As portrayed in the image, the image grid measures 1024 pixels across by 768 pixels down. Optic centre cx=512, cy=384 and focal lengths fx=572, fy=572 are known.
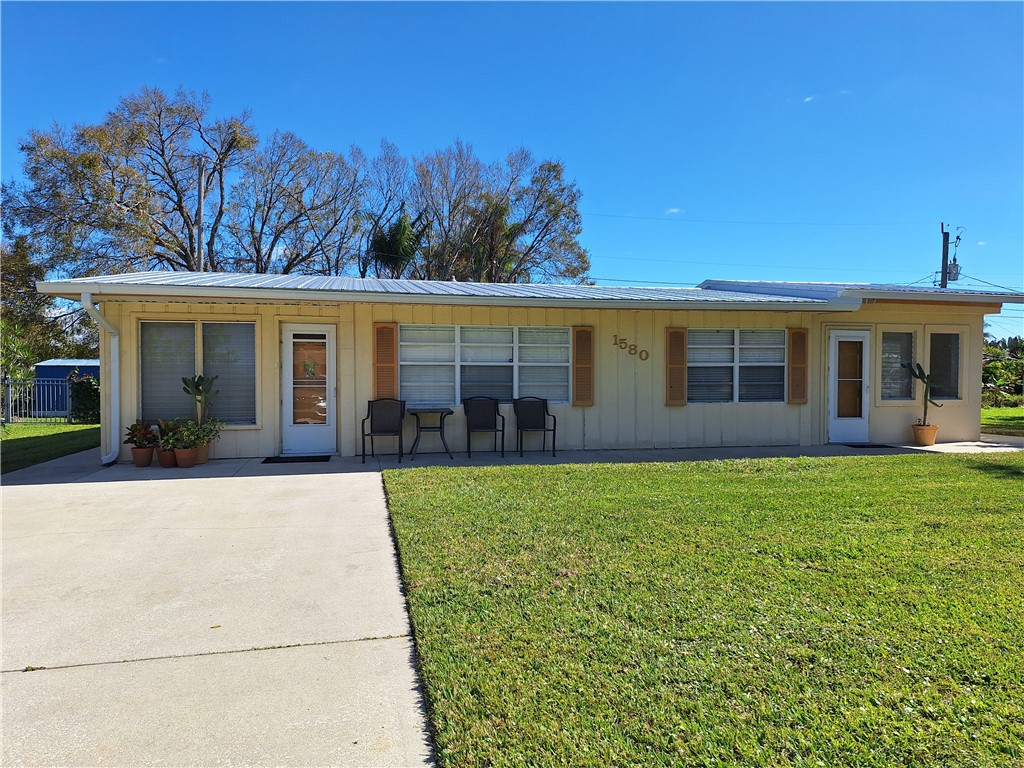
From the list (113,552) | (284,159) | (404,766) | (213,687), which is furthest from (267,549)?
(284,159)

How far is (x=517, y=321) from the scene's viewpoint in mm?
8547

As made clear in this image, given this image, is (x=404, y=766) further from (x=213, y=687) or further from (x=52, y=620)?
(x=52, y=620)

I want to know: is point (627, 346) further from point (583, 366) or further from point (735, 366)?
point (735, 366)

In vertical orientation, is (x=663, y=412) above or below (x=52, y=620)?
above

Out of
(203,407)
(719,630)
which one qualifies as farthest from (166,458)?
(719,630)

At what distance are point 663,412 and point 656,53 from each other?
817cm

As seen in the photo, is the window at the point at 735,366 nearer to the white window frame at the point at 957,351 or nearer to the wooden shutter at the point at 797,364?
the wooden shutter at the point at 797,364

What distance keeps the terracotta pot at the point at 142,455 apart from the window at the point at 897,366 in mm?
11151

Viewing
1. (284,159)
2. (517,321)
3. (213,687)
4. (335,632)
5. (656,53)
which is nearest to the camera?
(213,687)

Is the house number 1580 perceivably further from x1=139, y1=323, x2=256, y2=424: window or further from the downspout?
the downspout

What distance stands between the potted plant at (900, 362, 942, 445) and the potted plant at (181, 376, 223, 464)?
10.7 meters

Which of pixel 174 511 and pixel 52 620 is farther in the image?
pixel 174 511

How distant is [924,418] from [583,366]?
593cm

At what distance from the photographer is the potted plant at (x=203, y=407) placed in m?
7.40
